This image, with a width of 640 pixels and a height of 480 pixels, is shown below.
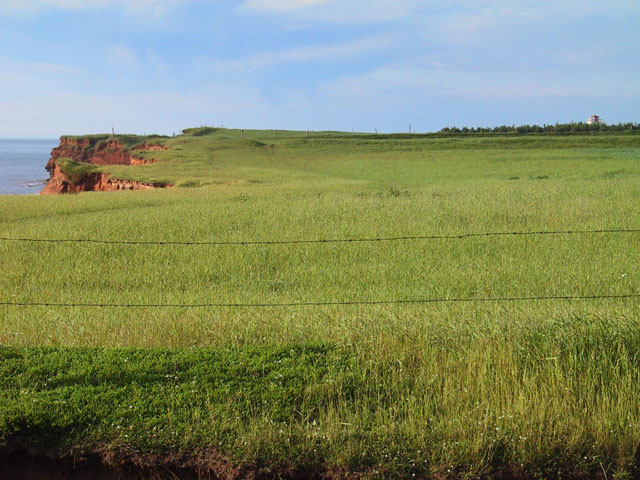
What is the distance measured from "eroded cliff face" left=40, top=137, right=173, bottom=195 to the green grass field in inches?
810

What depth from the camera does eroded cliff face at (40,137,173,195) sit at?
3139cm

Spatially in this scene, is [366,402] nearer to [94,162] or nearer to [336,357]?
[336,357]

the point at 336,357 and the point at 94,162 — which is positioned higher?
the point at 94,162

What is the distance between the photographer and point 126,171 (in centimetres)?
3372

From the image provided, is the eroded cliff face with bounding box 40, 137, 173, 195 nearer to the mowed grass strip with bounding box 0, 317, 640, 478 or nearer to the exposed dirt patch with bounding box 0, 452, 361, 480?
the mowed grass strip with bounding box 0, 317, 640, 478

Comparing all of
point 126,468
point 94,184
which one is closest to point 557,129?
point 94,184

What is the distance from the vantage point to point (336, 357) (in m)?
4.82

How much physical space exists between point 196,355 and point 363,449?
189 cm

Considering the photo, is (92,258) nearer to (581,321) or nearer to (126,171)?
(581,321)

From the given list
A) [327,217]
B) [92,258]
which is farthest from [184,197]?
[92,258]

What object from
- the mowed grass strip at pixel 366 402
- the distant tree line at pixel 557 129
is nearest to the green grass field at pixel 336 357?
the mowed grass strip at pixel 366 402

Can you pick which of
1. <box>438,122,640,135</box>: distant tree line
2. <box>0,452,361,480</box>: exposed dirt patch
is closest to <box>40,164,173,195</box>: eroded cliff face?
<box>0,452,361,480</box>: exposed dirt patch

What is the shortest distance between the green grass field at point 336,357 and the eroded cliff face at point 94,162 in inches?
810

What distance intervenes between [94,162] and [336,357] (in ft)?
233
